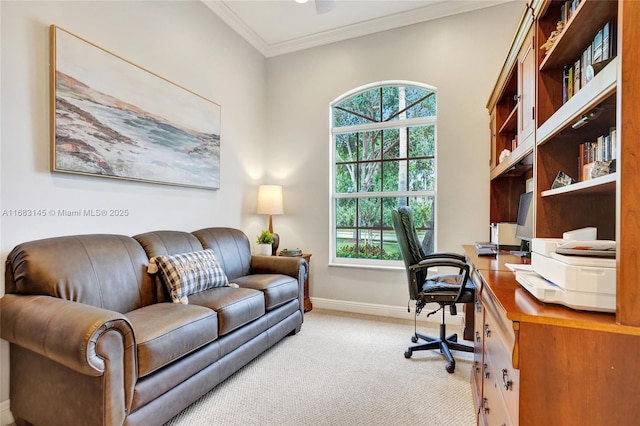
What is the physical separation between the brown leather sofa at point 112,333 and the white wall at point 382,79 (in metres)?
1.46

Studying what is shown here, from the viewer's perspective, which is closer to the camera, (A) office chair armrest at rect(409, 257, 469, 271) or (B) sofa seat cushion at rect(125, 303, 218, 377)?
(B) sofa seat cushion at rect(125, 303, 218, 377)

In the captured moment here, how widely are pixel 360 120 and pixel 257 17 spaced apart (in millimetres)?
1594

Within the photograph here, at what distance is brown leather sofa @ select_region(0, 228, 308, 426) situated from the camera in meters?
1.34

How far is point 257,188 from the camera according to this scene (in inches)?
155

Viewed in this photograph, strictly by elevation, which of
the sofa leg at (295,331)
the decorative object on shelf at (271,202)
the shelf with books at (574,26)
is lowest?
the sofa leg at (295,331)

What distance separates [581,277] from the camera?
896mm

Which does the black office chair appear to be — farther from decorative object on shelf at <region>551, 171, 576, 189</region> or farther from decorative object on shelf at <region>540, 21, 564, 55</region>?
decorative object on shelf at <region>540, 21, 564, 55</region>

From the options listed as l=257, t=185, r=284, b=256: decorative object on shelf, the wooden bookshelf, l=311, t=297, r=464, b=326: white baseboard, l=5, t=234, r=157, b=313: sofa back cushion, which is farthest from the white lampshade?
the wooden bookshelf

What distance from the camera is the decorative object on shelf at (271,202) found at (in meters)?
3.69

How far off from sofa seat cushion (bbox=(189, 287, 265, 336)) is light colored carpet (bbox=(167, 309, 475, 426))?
0.41 meters

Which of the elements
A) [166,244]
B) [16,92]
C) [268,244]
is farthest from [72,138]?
[268,244]

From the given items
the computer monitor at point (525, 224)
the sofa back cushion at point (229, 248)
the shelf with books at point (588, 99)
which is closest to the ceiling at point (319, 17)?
the computer monitor at point (525, 224)

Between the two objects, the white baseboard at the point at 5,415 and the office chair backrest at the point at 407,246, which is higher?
the office chair backrest at the point at 407,246

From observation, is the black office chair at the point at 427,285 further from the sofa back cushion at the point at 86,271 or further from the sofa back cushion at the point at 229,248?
the sofa back cushion at the point at 86,271
